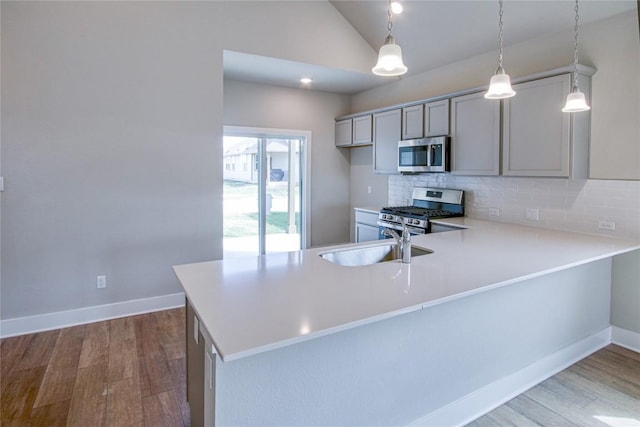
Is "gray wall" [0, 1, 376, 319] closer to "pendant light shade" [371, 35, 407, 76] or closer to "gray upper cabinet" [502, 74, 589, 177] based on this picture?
"pendant light shade" [371, 35, 407, 76]

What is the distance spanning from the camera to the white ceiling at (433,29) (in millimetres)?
3252

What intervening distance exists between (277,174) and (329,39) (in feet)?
6.65

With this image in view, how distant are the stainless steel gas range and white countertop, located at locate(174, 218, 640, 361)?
1.32 m

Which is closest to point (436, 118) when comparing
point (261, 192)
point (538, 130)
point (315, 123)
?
Result: point (538, 130)

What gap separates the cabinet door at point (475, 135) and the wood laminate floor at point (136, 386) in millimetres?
1862

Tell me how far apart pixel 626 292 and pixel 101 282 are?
180 inches

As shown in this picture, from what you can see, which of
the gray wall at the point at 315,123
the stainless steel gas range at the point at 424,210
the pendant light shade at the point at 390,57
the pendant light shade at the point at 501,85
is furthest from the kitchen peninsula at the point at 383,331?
the gray wall at the point at 315,123

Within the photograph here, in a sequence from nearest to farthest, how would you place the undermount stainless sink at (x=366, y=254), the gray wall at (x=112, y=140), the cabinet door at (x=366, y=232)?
1. the undermount stainless sink at (x=366, y=254)
2. the gray wall at (x=112, y=140)
3. the cabinet door at (x=366, y=232)

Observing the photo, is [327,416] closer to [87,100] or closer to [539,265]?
[539,265]

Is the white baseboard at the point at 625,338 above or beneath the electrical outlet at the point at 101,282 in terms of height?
beneath

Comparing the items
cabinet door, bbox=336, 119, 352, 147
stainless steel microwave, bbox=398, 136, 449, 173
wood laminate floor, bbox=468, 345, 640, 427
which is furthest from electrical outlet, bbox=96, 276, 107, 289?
cabinet door, bbox=336, 119, 352, 147

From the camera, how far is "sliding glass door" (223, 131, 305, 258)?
17.9 ft

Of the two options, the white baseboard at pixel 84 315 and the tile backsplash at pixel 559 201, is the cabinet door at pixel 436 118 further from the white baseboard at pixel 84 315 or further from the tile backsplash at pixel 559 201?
the white baseboard at pixel 84 315

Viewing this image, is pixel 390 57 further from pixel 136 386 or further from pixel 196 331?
pixel 136 386
